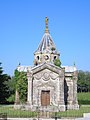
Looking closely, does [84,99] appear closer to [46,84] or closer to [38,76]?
[46,84]

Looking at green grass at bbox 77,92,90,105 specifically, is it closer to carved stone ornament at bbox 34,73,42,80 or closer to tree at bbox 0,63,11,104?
tree at bbox 0,63,11,104

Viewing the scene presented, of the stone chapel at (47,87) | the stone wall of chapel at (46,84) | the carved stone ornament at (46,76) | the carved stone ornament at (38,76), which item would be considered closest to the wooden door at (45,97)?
the stone chapel at (47,87)

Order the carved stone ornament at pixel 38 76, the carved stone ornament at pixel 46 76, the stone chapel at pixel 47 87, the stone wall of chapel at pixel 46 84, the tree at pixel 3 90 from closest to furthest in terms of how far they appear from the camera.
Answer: the stone chapel at pixel 47 87 < the stone wall of chapel at pixel 46 84 < the carved stone ornament at pixel 46 76 < the carved stone ornament at pixel 38 76 < the tree at pixel 3 90

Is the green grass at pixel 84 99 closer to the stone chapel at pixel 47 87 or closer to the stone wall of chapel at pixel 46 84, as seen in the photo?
the stone chapel at pixel 47 87

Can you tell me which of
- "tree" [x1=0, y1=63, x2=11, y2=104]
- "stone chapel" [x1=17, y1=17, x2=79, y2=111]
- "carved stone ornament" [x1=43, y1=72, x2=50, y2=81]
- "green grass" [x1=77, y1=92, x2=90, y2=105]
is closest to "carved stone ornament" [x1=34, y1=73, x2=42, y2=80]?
"stone chapel" [x1=17, y1=17, x2=79, y2=111]

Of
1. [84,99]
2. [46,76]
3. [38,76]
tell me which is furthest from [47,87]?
[84,99]

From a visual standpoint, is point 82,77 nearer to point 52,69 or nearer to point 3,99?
point 3,99

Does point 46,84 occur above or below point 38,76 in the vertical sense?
below

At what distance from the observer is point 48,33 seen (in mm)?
55938

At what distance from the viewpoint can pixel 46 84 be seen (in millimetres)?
45719

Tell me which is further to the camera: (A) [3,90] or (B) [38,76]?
(A) [3,90]

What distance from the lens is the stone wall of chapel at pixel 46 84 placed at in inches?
1788

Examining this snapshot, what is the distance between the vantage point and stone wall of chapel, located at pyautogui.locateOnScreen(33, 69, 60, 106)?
4541 cm

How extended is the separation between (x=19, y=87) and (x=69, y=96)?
8.45m
